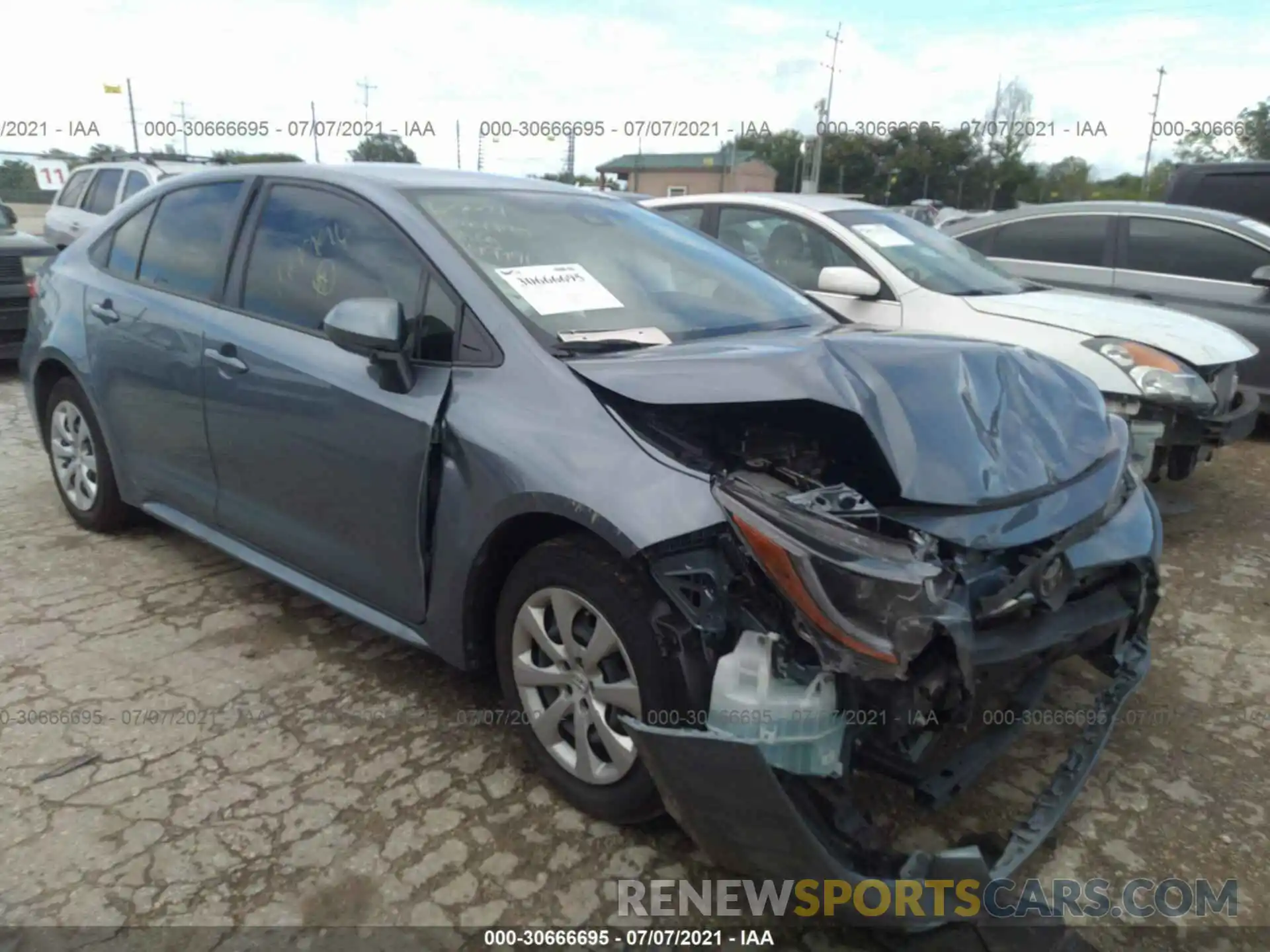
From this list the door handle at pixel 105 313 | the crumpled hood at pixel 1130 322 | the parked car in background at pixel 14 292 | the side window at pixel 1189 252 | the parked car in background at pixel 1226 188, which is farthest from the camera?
the parked car in background at pixel 14 292

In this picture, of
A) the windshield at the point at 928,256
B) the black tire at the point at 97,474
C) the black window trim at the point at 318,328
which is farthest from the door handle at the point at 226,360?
the windshield at the point at 928,256

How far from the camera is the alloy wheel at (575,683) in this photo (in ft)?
7.64

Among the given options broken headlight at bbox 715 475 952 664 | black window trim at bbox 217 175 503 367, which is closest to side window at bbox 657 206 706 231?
black window trim at bbox 217 175 503 367

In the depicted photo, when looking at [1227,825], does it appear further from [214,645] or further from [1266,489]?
[1266,489]

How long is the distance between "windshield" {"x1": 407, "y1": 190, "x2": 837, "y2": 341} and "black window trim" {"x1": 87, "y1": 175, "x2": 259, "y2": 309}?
2.93ft

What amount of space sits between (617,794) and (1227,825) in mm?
1669

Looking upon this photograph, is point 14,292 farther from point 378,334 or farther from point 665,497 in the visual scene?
point 665,497

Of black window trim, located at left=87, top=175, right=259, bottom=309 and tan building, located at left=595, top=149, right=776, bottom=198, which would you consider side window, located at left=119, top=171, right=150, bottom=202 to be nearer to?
black window trim, located at left=87, top=175, right=259, bottom=309

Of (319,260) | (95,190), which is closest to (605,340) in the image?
(319,260)

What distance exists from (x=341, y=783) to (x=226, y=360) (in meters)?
1.55

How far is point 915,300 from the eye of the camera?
511cm

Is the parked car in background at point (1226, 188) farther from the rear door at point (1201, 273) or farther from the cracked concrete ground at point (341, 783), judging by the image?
the cracked concrete ground at point (341, 783)

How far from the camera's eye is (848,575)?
76.2 inches

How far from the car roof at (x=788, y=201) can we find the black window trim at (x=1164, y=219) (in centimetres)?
190
